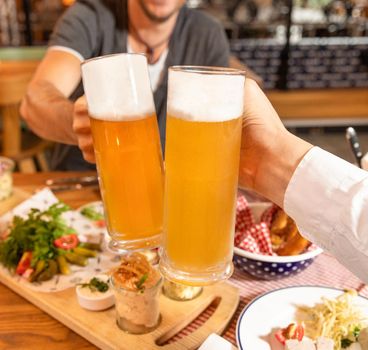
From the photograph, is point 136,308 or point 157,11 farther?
point 157,11

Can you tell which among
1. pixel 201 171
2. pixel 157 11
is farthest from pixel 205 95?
pixel 157 11

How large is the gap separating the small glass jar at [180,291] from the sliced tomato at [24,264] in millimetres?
411

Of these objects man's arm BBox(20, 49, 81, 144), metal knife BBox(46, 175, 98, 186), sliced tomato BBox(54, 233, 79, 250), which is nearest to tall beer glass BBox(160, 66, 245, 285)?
sliced tomato BBox(54, 233, 79, 250)

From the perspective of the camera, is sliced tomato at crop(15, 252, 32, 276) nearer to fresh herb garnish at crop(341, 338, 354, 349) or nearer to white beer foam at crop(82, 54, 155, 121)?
white beer foam at crop(82, 54, 155, 121)

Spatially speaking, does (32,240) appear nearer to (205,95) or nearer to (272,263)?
(272,263)

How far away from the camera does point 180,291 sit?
1175 mm

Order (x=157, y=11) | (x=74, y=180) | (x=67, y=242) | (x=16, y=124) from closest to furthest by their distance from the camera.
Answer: (x=67, y=242), (x=74, y=180), (x=157, y=11), (x=16, y=124)

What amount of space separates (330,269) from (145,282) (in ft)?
1.99

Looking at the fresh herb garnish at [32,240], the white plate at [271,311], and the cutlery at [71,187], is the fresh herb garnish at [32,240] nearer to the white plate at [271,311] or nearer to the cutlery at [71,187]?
the cutlery at [71,187]

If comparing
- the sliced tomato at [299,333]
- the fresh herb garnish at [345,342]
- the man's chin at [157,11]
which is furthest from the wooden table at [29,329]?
the man's chin at [157,11]

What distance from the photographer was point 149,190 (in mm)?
888

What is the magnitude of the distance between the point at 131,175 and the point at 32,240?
612 mm

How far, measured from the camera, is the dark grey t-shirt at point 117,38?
6.95ft

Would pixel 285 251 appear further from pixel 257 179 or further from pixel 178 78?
pixel 178 78
